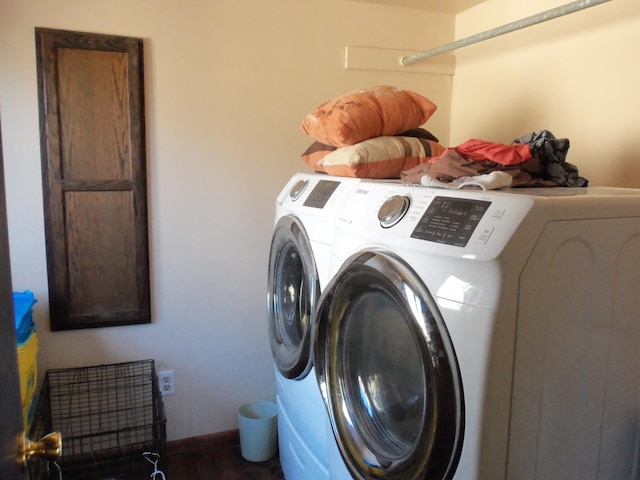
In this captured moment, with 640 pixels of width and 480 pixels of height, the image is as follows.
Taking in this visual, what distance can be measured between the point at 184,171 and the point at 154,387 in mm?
899

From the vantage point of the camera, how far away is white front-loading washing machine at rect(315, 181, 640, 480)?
89 centimetres

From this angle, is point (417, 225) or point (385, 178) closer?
point (417, 225)

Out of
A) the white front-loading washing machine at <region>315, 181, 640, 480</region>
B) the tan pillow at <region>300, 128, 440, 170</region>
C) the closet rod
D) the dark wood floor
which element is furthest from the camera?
the dark wood floor

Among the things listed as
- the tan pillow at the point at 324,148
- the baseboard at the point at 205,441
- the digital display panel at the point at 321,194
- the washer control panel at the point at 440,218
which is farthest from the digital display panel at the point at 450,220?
the baseboard at the point at 205,441

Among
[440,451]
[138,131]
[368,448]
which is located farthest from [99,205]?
[440,451]

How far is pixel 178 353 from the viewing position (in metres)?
2.30

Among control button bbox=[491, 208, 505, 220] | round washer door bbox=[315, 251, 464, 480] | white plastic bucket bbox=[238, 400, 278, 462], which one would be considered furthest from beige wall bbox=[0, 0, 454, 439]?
control button bbox=[491, 208, 505, 220]

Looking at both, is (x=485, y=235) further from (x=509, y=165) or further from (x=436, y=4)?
(x=436, y=4)

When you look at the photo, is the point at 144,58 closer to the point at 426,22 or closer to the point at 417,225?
the point at 426,22

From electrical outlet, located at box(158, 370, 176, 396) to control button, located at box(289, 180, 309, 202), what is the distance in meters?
1.02

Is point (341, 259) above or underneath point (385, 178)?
underneath

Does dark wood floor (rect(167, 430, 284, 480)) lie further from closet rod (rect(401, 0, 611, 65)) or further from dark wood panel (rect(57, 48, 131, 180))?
closet rod (rect(401, 0, 611, 65))

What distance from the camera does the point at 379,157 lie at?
170 cm

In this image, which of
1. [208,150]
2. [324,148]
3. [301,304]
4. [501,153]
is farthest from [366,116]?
[208,150]
